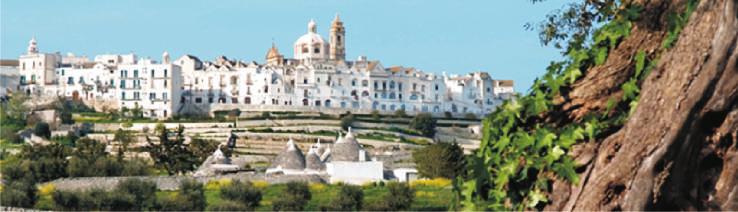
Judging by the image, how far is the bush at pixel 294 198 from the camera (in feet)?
122

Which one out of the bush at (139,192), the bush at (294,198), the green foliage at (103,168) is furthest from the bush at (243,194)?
the green foliage at (103,168)

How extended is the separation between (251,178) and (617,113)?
40789 mm

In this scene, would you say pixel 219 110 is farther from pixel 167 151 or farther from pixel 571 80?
pixel 571 80

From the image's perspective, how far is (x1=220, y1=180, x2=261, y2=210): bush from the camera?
3753cm

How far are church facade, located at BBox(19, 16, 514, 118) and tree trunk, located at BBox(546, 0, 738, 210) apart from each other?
88360mm

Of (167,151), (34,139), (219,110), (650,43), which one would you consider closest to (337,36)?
(219,110)

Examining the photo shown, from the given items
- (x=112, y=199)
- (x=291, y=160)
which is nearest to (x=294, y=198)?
(x=112, y=199)

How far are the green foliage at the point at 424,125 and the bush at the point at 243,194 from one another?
47218 millimetres

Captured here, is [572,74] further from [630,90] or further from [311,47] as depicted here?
[311,47]

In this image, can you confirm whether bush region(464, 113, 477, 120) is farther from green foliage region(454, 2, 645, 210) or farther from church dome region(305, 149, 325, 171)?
green foliage region(454, 2, 645, 210)

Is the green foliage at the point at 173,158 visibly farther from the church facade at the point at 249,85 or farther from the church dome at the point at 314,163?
the church facade at the point at 249,85

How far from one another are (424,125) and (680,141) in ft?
268

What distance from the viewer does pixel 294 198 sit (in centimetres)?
3803

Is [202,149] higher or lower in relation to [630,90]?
lower
